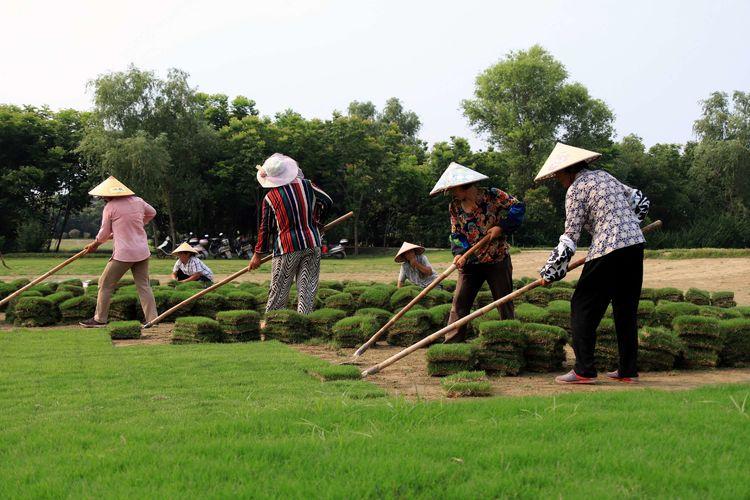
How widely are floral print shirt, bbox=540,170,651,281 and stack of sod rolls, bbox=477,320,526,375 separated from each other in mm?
783

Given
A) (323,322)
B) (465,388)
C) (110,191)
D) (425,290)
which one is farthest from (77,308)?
(465,388)

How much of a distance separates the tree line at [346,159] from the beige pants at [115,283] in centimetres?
2588

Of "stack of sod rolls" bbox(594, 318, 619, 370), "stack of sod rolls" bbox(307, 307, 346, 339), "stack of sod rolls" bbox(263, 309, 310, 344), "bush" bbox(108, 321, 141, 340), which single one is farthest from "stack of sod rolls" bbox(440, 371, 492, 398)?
"bush" bbox(108, 321, 141, 340)

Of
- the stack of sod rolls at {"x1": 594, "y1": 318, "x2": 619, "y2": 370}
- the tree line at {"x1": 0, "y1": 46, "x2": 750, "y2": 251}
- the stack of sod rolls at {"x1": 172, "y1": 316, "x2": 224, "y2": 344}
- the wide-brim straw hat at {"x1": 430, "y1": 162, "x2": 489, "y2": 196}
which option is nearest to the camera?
the stack of sod rolls at {"x1": 594, "y1": 318, "x2": 619, "y2": 370}

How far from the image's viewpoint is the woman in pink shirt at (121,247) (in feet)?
32.8

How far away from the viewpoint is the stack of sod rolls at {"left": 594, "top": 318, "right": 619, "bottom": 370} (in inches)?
258

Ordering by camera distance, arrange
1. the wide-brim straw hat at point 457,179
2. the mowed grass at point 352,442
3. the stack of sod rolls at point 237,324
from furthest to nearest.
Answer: the stack of sod rolls at point 237,324
the wide-brim straw hat at point 457,179
the mowed grass at point 352,442

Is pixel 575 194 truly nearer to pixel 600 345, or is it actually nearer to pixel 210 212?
pixel 600 345

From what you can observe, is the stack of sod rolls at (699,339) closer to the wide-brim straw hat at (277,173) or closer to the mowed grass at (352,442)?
the mowed grass at (352,442)

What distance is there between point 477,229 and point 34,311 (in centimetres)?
660

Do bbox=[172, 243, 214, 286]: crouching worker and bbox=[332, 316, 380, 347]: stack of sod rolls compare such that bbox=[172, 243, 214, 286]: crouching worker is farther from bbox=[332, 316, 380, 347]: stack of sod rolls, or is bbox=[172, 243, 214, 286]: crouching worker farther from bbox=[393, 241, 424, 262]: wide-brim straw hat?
bbox=[332, 316, 380, 347]: stack of sod rolls

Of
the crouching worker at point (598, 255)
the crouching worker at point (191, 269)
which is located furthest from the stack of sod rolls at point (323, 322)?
the crouching worker at point (191, 269)

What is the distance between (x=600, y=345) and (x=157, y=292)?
685 centimetres

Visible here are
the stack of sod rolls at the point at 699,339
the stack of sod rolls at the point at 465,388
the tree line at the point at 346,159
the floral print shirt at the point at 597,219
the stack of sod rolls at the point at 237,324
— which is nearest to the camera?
the stack of sod rolls at the point at 465,388
